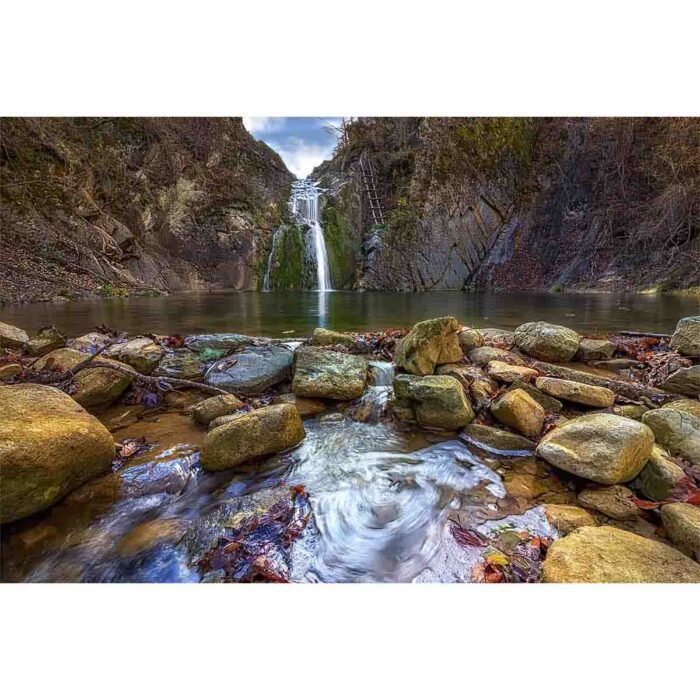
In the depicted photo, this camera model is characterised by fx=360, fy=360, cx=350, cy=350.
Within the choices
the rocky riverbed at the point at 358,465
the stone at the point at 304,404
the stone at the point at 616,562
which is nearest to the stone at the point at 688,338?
the rocky riverbed at the point at 358,465

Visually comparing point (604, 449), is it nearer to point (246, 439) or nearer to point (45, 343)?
point (246, 439)

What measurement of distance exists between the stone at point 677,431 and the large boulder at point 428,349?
140 centimetres

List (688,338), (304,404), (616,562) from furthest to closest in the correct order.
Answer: (688,338) < (304,404) < (616,562)

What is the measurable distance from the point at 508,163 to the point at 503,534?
53.5 ft

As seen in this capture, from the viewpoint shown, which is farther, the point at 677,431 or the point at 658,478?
the point at 677,431

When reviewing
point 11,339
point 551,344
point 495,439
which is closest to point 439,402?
point 495,439

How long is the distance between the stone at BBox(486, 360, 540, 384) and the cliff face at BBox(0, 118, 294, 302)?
4046 millimetres

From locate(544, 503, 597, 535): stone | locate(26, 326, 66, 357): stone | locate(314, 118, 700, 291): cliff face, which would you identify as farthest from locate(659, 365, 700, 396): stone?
locate(314, 118, 700, 291): cliff face

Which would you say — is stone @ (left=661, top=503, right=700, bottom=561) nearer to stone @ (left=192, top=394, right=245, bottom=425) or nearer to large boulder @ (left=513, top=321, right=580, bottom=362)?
large boulder @ (left=513, top=321, right=580, bottom=362)

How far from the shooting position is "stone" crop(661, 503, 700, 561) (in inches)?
52.9

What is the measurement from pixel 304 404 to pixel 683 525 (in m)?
2.17

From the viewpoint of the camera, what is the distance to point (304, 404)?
279 cm

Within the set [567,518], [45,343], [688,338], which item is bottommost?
[567,518]
